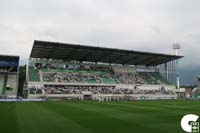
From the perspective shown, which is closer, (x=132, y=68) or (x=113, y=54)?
(x=113, y=54)

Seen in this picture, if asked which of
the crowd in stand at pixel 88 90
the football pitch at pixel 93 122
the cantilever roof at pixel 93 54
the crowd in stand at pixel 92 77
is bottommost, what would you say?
the football pitch at pixel 93 122

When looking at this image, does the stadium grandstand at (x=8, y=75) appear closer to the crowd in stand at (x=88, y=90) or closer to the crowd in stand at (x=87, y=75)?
the crowd in stand at (x=87, y=75)

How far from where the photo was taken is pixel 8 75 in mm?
79250

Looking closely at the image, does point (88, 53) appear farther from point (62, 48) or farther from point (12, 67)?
point (12, 67)

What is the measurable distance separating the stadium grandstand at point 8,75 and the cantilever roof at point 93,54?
Answer: 5.86 m

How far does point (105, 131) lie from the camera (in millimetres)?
13078

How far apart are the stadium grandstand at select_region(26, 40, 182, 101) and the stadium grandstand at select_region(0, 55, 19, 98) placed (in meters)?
A: 4.51

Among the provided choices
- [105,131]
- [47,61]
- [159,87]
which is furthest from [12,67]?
[105,131]

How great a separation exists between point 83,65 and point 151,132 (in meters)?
74.0

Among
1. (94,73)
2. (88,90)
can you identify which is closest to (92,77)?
(94,73)

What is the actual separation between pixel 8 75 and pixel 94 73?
86.8ft

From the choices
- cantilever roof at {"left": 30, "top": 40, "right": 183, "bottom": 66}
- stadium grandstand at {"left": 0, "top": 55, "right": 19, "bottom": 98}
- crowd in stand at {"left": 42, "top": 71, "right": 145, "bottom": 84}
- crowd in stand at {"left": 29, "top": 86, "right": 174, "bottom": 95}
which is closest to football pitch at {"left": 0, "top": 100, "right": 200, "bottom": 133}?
cantilever roof at {"left": 30, "top": 40, "right": 183, "bottom": 66}

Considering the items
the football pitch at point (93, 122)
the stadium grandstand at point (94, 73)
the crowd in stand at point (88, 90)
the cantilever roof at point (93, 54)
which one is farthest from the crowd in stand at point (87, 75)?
the football pitch at point (93, 122)

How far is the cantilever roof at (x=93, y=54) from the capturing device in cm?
6981
